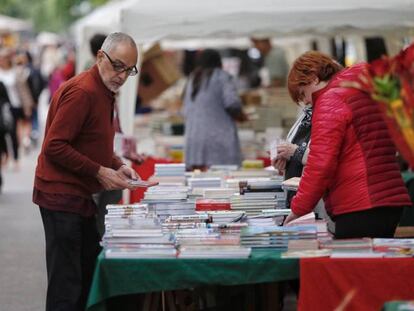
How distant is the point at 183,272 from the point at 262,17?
14.6 ft

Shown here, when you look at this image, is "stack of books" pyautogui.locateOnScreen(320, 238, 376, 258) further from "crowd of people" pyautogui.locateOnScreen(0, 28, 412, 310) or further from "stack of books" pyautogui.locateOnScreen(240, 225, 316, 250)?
"crowd of people" pyautogui.locateOnScreen(0, 28, 412, 310)

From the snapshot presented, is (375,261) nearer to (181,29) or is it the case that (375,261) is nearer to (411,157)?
(411,157)

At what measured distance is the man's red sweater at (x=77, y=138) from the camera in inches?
225

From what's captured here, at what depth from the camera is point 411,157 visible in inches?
173

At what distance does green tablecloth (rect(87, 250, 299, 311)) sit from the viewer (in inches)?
206

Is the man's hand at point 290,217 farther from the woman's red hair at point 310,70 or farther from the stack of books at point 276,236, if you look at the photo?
the woman's red hair at point 310,70

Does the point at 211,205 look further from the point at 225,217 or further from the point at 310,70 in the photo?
the point at 310,70

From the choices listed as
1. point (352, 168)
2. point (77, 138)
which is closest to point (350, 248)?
point (352, 168)

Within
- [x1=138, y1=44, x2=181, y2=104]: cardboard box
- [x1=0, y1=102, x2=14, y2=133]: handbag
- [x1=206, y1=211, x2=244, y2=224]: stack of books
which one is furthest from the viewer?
[x1=138, y1=44, x2=181, y2=104]: cardboard box

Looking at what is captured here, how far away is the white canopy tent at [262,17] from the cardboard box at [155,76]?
255 inches

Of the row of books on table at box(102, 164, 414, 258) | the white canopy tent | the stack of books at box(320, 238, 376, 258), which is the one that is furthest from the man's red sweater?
the white canopy tent

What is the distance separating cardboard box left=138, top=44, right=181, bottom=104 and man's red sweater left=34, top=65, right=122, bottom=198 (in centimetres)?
987

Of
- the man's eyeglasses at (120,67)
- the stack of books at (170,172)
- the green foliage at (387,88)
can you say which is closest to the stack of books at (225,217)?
the man's eyeglasses at (120,67)

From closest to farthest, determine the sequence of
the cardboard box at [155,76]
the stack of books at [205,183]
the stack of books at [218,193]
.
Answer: the stack of books at [218,193] < the stack of books at [205,183] < the cardboard box at [155,76]
